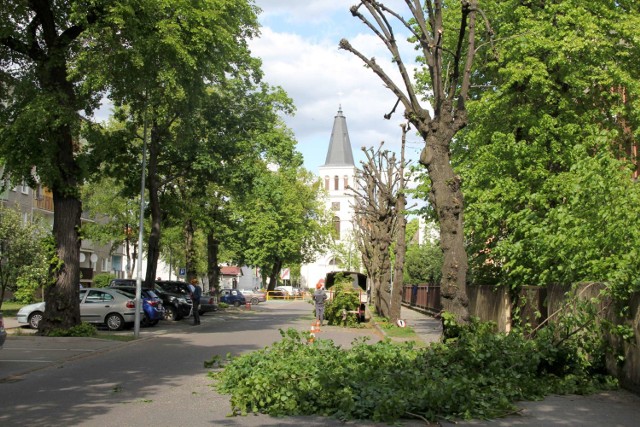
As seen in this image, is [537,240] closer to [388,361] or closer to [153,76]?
[388,361]

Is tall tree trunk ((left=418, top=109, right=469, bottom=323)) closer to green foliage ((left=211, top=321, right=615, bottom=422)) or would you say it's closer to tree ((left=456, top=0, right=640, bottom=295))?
green foliage ((left=211, top=321, right=615, bottom=422))

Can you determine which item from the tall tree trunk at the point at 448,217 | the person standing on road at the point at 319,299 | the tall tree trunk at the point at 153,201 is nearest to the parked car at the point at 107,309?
the tall tree trunk at the point at 153,201

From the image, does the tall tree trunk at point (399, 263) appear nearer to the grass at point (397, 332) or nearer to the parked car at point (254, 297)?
the grass at point (397, 332)

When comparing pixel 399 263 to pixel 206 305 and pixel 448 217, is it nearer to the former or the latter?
pixel 206 305

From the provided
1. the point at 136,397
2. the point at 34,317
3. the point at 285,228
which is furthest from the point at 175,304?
the point at 285,228

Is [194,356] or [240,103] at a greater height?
[240,103]

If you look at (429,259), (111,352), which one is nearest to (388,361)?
(111,352)

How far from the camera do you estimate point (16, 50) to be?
22.0 m

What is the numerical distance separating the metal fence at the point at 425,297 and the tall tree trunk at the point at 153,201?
14.1 metres

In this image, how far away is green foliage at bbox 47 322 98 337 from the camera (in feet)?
72.4


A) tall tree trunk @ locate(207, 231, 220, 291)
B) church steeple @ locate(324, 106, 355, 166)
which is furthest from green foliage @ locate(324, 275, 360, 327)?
church steeple @ locate(324, 106, 355, 166)

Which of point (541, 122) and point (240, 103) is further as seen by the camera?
point (240, 103)

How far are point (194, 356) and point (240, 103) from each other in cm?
1787

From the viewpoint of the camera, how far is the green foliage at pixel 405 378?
954 cm
